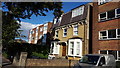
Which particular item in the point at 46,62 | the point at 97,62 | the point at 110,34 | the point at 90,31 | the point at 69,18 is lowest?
the point at 46,62

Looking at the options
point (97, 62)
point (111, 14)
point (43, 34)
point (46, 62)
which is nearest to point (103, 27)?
point (111, 14)

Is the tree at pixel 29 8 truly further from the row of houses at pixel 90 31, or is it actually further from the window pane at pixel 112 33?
the window pane at pixel 112 33

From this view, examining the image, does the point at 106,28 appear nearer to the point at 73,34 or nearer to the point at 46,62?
the point at 73,34

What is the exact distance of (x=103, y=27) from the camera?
19078mm

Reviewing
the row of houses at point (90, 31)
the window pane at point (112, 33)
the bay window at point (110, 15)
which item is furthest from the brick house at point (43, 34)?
the window pane at point (112, 33)

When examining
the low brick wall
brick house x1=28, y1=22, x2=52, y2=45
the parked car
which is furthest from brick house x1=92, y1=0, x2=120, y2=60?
brick house x1=28, y1=22, x2=52, y2=45

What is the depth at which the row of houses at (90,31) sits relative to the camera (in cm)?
1777

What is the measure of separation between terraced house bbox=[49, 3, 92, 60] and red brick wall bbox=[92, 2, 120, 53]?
1.02 metres

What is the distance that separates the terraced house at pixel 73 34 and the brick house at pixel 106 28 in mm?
1230

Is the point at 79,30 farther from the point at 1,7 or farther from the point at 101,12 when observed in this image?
the point at 1,7

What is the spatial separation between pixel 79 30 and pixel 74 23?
1.87m

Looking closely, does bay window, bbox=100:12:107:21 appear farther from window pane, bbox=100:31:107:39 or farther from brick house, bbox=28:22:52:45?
brick house, bbox=28:22:52:45

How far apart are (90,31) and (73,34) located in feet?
10.3

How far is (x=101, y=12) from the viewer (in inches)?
781
